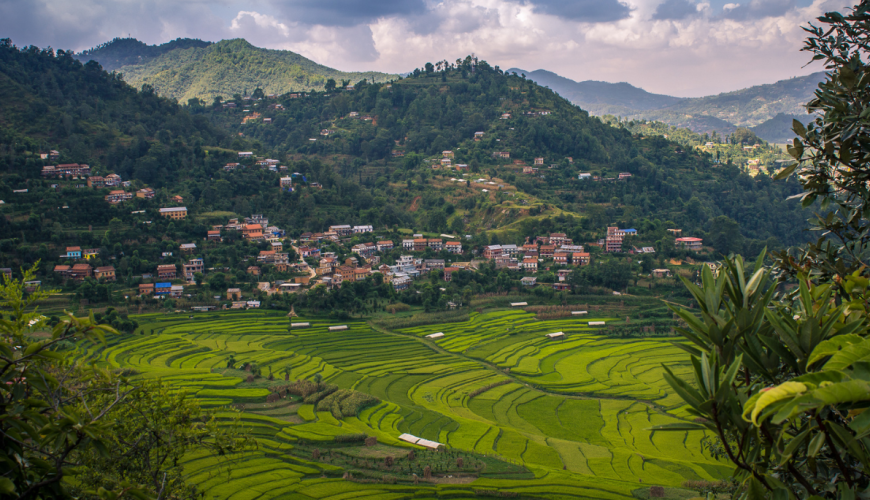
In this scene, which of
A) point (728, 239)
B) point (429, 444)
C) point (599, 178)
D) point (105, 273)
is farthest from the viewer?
point (599, 178)

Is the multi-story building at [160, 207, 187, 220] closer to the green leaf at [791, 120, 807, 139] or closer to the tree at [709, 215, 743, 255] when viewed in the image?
the tree at [709, 215, 743, 255]

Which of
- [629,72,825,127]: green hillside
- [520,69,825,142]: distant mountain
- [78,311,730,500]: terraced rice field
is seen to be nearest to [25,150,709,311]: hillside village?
[78,311,730,500]: terraced rice field

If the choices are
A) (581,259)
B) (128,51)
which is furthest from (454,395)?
(128,51)

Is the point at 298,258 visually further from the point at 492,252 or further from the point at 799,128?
the point at 799,128

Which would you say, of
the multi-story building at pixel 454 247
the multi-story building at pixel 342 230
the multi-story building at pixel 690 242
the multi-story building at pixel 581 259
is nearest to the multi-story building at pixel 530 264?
the multi-story building at pixel 581 259

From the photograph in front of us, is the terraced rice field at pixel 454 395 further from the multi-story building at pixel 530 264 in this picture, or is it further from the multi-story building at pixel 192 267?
the multi-story building at pixel 530 264
